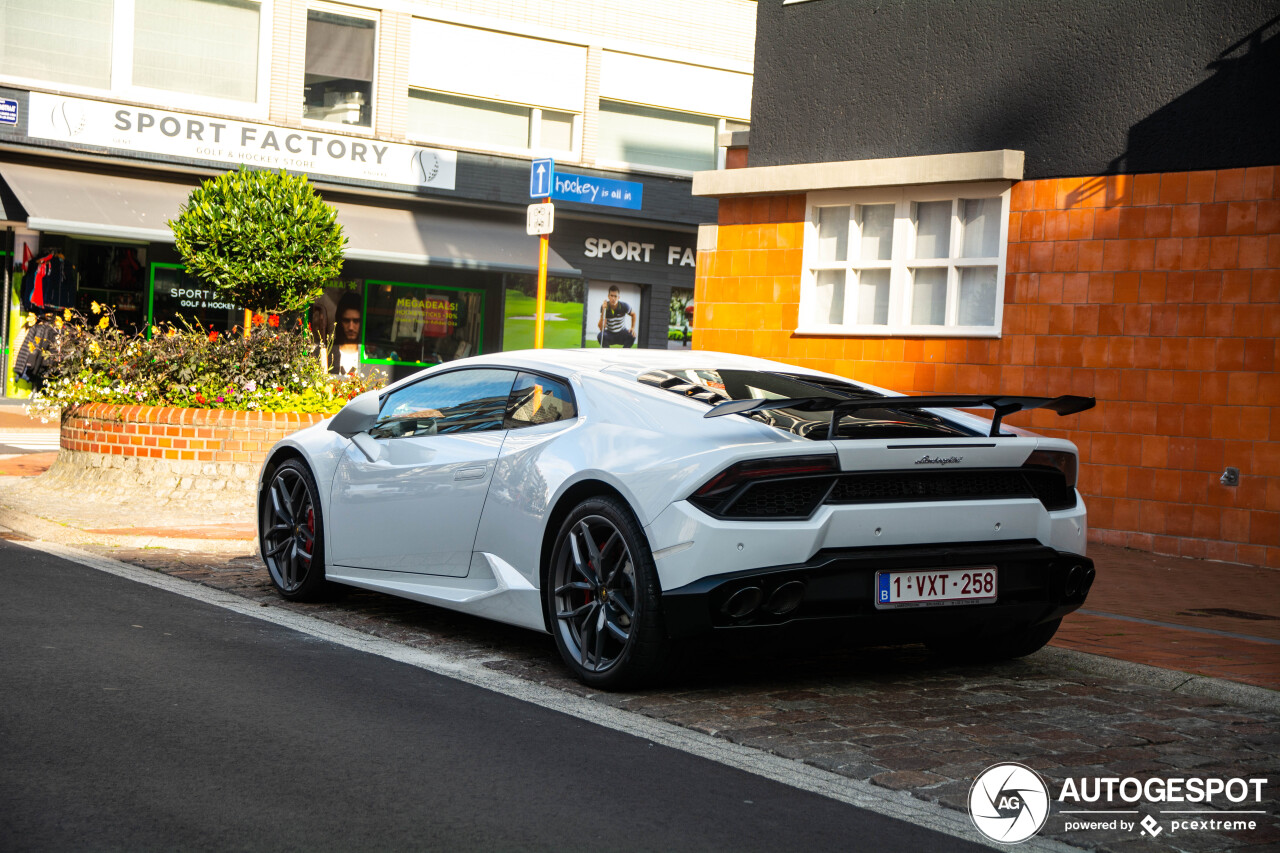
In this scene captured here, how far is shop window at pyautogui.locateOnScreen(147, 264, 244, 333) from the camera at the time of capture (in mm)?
23453

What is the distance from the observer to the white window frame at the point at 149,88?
22.0 meters

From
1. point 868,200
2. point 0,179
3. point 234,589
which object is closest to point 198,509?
point 234,589

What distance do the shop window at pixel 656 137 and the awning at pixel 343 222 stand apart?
2503 mm

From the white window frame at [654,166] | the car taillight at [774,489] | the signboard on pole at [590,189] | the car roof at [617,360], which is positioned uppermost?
the white window frame at [654,166]

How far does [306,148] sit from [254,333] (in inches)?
503

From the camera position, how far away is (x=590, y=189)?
15.3m

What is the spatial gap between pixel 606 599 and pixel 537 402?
1.07 meters

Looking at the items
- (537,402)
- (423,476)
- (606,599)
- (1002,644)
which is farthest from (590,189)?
(606,599)

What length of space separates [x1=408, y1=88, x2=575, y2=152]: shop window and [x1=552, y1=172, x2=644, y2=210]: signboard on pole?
5977mm

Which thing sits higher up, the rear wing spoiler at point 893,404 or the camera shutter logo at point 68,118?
the camera shutter logo at point 68,118

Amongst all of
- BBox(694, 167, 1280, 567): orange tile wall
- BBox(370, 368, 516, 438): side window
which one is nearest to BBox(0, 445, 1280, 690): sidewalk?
BBox(694, 167, 1280, 567): orange tile wall

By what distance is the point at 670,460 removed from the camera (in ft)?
16.3

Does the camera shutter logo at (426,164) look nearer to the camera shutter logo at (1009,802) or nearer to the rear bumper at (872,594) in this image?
the rear bumper at (872,594)

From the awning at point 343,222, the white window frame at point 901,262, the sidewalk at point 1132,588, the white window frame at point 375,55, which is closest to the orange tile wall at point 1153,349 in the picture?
the white window frame at point 901,262
